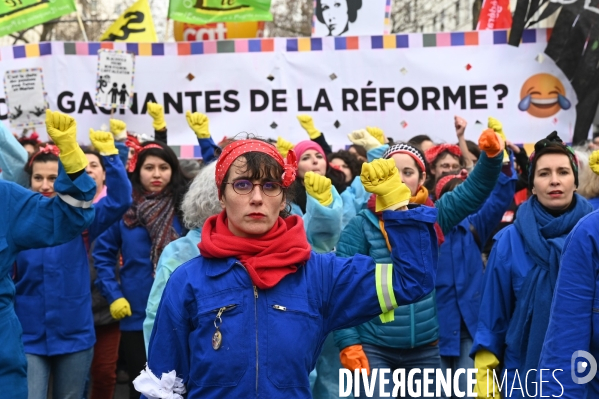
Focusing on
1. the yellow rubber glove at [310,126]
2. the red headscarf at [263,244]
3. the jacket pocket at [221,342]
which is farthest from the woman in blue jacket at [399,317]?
the yellow rubber glove at [310,126]

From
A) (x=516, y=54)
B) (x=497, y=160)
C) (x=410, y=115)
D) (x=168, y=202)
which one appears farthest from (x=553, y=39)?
(x=168, y=202)

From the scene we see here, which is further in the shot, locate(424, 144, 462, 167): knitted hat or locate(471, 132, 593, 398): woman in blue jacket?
locate(424, 144, 462, 167): knitted hat

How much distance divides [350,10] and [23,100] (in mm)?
3453

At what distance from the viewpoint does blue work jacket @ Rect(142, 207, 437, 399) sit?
2869 millimetres

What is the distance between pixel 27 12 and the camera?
354 inches

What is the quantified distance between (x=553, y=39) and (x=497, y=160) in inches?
140

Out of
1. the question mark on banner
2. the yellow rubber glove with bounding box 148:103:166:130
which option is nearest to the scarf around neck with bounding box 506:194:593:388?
the yellow rubber glove with bounding box 148:103:166:130

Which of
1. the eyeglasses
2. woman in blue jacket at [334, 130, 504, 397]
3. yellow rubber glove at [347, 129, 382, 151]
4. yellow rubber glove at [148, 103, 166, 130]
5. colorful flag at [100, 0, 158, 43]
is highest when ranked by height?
colorful flag at [100, 0, 158, 43]

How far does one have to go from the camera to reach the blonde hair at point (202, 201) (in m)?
4.16

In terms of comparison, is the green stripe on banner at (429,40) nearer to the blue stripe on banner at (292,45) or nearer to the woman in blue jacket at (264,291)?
the blue stripe on banner at (292,45)

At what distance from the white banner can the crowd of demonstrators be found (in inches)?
28.0

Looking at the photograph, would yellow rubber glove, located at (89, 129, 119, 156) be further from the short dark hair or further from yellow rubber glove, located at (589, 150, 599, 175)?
the short dark hair

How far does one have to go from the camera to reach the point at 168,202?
610cm

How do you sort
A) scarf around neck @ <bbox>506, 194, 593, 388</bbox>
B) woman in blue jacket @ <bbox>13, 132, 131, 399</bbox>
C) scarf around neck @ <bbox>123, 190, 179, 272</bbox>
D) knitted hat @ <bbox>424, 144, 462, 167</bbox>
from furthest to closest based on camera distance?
knitted hat @ <bbox>424, 144, 462, 167</bbox> → scarf around neck @ <bbox>123, 190, 179, 272</bbox> → woman in blue jacket @ <bbox>13, 132, 131, 399</bbox> → scarf around neck @ <bbox>506, 194, 593, 388</bbox>
